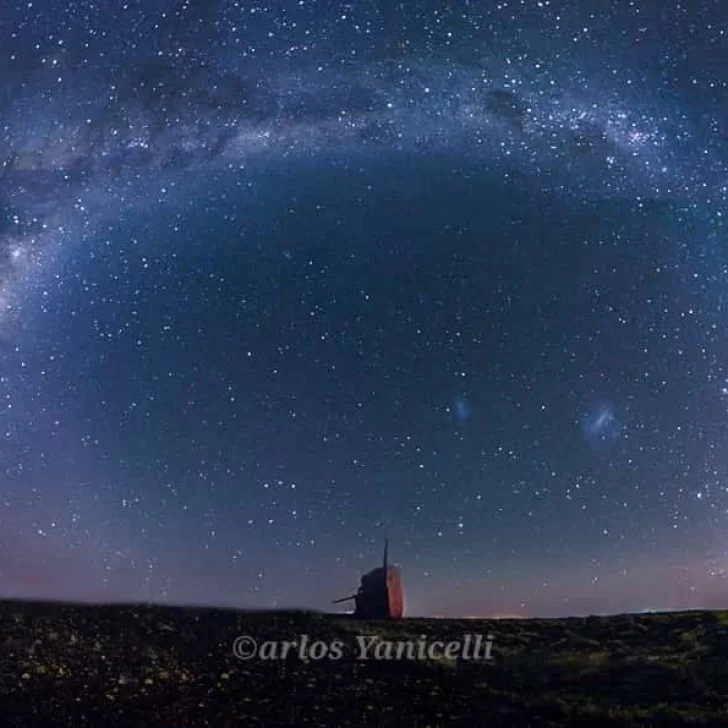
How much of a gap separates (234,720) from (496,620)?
13383mm

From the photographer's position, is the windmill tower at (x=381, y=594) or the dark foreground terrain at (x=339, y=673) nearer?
the dark foreground terrain at (x=339, y=673)

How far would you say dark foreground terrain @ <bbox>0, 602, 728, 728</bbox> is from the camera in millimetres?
16484

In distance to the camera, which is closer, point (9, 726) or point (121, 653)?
point (9, 726)

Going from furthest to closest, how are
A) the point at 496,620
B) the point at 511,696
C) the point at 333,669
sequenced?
1. the point at 496,620
2. the point at 333,669
3. the point at 511,696

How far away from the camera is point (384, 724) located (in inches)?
638

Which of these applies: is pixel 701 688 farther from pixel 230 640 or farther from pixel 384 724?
pixel 230 640

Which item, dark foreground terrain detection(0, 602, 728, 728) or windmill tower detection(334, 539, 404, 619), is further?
windmill tower detection(334, 539, 404, 619)

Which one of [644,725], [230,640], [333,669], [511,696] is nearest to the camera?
[644,725]

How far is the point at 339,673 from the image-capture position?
2006cm

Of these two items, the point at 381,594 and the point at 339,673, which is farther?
the point at 381,594

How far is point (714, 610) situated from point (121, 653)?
2013 cm

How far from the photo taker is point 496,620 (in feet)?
90.1

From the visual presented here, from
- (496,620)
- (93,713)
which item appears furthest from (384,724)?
(496,620)

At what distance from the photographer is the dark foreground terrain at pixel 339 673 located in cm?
1648
